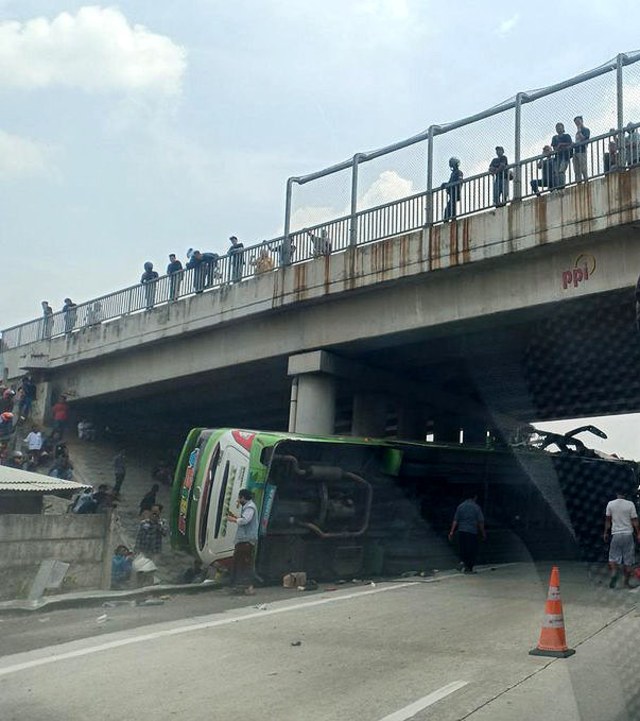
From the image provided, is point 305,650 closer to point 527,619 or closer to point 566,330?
point 527,619

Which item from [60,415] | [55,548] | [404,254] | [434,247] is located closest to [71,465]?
[60,415]

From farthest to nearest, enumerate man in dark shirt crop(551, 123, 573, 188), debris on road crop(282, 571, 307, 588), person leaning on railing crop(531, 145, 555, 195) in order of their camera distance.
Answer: person leaning on railing crop(531, 145, 555, 195)
man in dark shirt crop(551, 123, 573, 188)
debris on road crop(282, 571, 307, 588)

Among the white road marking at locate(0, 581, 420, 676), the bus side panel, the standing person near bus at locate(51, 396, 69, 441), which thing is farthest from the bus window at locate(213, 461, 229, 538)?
the standing person near bus at locate(51, 396, 69, 441)

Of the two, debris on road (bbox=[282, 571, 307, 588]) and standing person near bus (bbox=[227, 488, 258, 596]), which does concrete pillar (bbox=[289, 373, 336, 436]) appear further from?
debris on road (bbox=[282, 571, 307, 588])

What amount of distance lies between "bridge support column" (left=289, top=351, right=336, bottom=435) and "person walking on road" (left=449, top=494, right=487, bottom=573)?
558 centimetres

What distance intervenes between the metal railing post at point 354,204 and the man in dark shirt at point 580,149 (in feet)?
17.0

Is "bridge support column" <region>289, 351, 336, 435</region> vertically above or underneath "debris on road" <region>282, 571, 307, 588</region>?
above

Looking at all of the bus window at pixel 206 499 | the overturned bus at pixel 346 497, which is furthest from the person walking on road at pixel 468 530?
the bus window at pixel 206 499

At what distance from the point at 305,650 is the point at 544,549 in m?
12.3

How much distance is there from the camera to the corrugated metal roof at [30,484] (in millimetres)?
13930

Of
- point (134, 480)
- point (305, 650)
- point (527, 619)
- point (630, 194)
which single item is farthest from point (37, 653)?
point (134, 480)

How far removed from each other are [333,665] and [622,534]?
6955 mm

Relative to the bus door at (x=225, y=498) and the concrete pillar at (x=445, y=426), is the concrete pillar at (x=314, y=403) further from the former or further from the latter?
the concrete pillar at (x=445, y=426)

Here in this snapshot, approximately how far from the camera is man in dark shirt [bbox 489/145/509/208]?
52.2 ft
